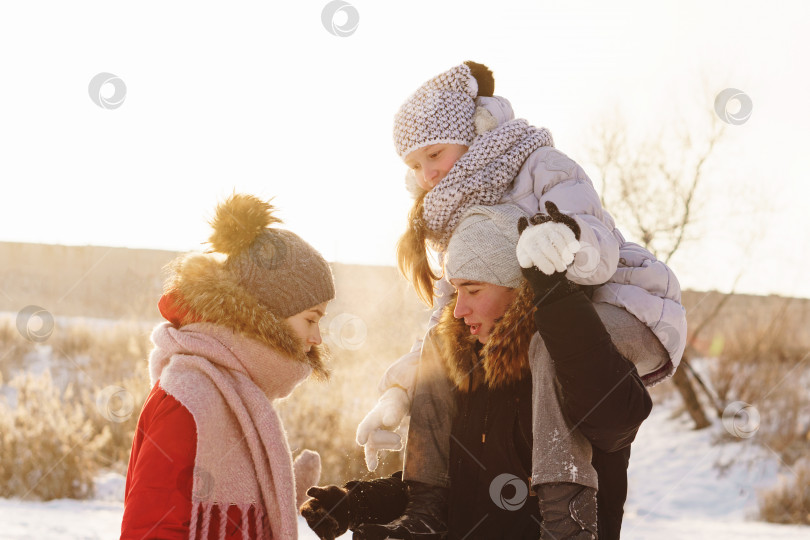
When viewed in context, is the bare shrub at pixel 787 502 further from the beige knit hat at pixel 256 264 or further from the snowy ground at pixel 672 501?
the beige knit hat at pixel 256 264

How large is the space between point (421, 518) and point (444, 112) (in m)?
1.57

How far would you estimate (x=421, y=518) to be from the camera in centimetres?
264

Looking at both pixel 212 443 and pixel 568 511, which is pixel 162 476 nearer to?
pixel 212 443

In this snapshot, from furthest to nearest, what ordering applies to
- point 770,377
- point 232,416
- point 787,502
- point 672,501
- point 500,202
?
point 770,377
point 672,501
point 787,502
point 500,202
point 232,416

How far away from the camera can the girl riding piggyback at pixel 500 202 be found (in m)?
2.28

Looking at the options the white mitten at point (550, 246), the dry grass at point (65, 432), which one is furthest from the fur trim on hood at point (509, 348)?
the dry grass at point (65, 432)

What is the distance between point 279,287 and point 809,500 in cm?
807

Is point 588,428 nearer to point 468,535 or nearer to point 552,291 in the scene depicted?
point 552,291

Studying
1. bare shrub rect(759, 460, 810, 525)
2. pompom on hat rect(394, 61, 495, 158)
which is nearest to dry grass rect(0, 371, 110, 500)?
pompom on hat rect(394, 61, 495, 158)

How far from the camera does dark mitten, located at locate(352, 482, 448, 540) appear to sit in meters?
2.45

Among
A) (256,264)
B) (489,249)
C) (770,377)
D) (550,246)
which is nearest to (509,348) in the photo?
(489,249)

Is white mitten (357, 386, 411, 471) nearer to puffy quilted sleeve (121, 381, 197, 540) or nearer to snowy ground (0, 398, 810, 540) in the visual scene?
puffy quilted sleeve (121, 381, 197, 540)

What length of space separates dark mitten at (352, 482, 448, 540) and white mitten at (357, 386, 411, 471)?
0.17 meters

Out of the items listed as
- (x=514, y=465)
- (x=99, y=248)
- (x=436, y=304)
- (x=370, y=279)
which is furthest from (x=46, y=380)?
(x=99, y=248)
